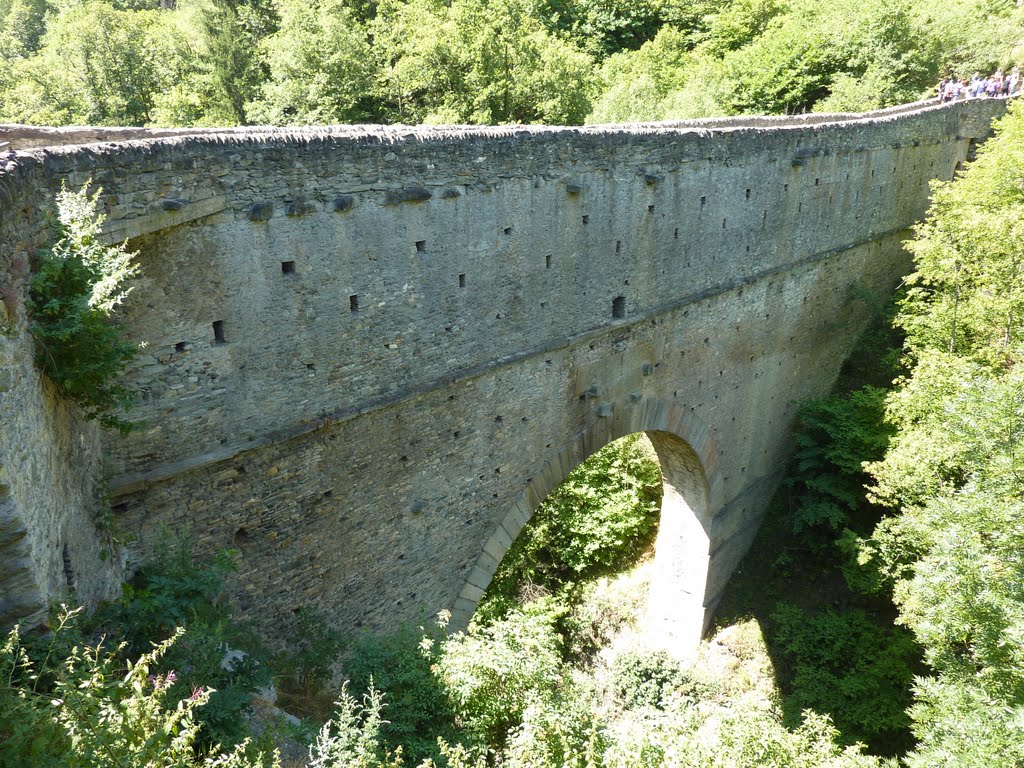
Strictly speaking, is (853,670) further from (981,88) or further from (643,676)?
(981,88)

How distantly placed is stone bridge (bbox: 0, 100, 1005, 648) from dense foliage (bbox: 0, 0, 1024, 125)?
11.2 m

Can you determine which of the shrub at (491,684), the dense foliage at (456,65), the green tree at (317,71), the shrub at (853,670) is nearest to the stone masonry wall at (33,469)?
the shrub at (491,684)

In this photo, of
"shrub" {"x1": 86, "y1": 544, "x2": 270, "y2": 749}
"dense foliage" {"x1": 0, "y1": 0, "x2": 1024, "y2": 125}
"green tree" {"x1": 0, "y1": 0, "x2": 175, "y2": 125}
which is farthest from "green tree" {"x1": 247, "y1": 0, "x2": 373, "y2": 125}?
"shrub" {"x1": 86, "y1": 544, "x2": 270, "y2": 749}

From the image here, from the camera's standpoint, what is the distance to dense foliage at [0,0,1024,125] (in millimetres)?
22359

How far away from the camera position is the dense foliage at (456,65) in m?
22.4

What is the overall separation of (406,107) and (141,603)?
2065 centimetres

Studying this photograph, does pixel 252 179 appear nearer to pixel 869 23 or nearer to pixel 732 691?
pixel 732 691

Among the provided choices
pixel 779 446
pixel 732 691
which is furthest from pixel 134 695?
pixel 779 446

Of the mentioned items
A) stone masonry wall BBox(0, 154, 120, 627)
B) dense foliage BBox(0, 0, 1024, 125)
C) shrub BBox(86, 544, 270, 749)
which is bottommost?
shrub BBox(86, 544, 270, 749)

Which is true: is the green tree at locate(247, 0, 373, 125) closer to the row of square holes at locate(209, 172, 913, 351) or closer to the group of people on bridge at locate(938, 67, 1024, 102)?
the row of square holes at locate(209, 172, 913, 351)

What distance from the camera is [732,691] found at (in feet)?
46.1

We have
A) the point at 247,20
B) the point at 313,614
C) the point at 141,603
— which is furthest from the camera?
the point at 247,20

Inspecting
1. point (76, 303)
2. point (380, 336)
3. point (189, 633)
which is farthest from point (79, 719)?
point (380, 336)

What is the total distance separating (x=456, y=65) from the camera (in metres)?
22.5
